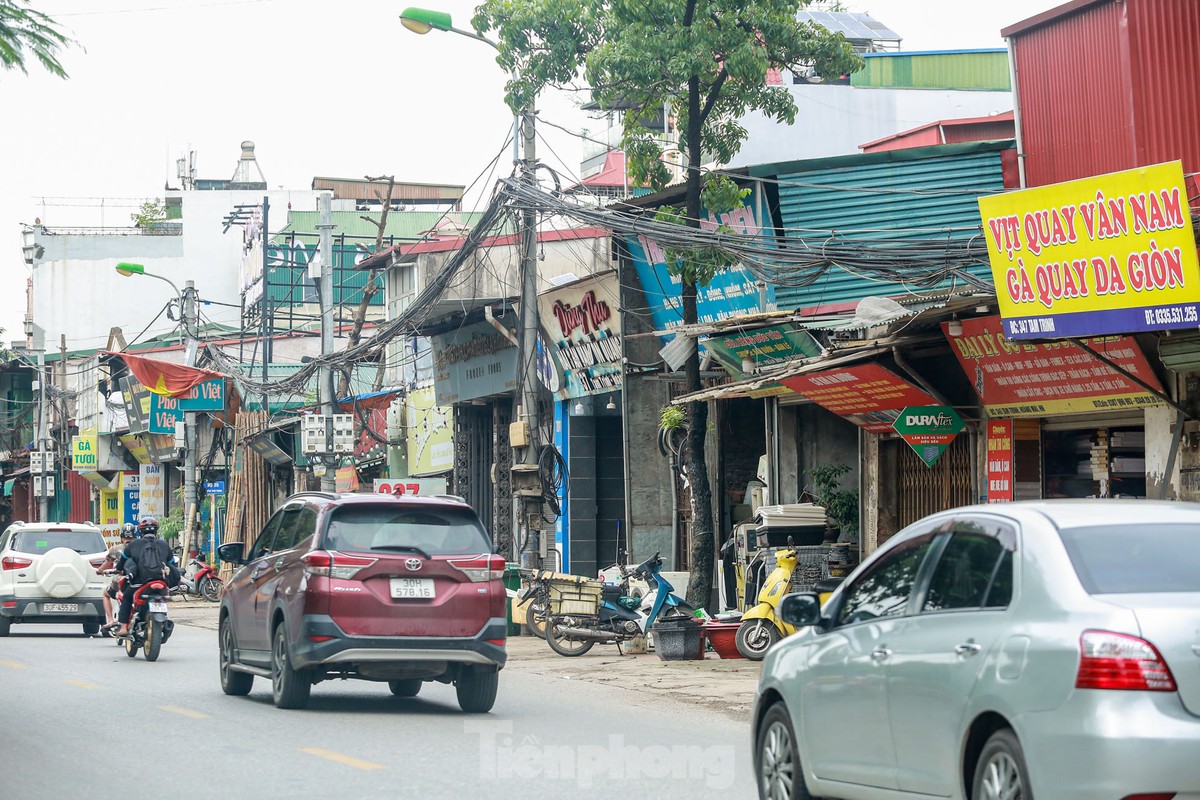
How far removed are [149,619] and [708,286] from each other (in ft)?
28.5

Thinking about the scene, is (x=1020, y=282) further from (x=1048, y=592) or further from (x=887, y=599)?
(x=1048, y=592)

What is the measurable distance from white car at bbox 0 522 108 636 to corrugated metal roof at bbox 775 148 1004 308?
1181 cm

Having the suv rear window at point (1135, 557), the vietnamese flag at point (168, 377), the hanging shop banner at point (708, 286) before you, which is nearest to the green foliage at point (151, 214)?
the vietnamese flag at point (168, 377)

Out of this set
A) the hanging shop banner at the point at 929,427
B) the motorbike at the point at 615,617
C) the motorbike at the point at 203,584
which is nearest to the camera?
the hanging shop banner at the point at 929,427

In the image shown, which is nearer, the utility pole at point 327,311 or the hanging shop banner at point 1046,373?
the hanging shop banner at point 1046,373

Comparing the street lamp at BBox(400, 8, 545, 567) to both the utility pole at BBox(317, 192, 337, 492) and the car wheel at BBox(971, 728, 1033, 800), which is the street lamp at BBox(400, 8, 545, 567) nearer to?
the utility pole at BBox(317, 192, 337, 492)

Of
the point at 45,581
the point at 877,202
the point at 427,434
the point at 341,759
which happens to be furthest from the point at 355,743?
the point at 427,434

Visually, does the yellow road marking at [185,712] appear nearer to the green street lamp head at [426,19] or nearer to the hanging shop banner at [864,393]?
the hanging shop banner at [864,393]

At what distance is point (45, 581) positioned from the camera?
2466cm

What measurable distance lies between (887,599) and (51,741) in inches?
261

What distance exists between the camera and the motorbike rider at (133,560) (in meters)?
19.1

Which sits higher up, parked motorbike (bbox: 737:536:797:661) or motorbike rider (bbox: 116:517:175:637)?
motorbike rider (bbox: 116:517:175:637)

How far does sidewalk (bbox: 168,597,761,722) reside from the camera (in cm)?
1463

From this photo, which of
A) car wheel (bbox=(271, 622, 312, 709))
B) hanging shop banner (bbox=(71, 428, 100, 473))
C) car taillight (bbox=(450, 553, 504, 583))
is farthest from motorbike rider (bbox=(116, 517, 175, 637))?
hanging shop banner (bbox=(71, 428, 100, 473))
